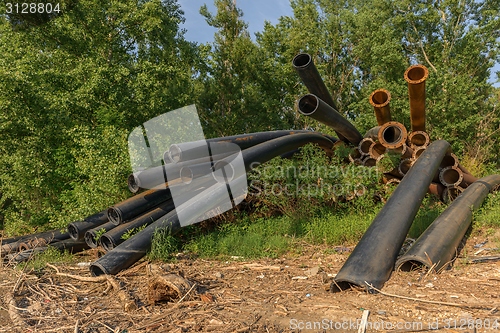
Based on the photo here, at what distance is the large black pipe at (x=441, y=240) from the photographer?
3.61 meters

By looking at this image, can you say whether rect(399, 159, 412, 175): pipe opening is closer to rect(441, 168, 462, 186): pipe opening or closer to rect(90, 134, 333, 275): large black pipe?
rect(441, 168, 462, 186): pipe opening

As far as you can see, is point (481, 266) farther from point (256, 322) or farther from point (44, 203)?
point (44, 203)

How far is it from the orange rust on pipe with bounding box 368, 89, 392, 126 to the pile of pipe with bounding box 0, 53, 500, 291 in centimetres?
2

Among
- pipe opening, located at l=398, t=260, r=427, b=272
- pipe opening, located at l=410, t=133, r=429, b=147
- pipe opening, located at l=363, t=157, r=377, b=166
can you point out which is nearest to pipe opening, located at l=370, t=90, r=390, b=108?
pipe opening, located at l=410, t=133, r=429, b=147

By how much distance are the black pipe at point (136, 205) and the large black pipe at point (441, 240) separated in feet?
12.1

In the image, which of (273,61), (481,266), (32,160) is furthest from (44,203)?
(273,61)

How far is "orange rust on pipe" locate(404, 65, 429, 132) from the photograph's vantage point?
17.7 ft

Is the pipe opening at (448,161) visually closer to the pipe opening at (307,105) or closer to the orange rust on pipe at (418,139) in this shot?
the orange rust on pipe at (418,139)

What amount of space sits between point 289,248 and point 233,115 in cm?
1018

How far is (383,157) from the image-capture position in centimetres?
611

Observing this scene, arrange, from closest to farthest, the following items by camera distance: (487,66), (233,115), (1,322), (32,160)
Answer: (1,322) → (32,160) → (487,66) → (233,115)

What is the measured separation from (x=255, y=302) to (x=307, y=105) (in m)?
3.17

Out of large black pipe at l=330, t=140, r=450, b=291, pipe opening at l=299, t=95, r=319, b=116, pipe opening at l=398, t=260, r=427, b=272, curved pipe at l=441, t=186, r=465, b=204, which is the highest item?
pipe opening at l=299, t=95, r=319, b=116

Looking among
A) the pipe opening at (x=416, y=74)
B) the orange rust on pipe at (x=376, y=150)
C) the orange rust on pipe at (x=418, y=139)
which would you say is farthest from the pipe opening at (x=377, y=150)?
the pipe opening at (x=416, y=74)
